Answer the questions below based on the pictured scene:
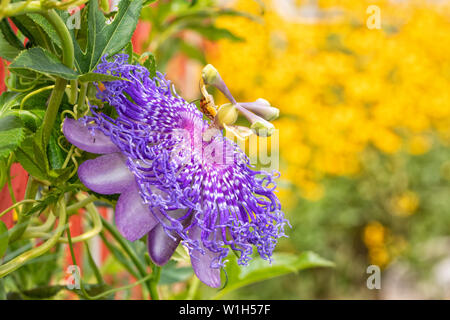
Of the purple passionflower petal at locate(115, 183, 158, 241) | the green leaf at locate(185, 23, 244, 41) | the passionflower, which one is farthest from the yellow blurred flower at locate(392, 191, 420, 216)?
the purple passionflower petal at locate(115, 183, 158, 241)

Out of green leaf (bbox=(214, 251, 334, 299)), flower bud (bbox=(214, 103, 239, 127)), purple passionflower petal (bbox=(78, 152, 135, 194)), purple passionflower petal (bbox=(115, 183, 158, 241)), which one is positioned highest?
flower bud (bbox=(214, 103, 239, 127))

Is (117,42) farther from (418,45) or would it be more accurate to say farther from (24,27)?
(418,45)

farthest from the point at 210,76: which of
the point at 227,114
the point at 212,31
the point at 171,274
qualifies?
the point at 212,31

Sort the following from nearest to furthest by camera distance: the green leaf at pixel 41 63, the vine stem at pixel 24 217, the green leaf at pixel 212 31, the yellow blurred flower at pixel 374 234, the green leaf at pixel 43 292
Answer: the green leaf at pixel 41 63
the vine stem at pixel 24 217
the green leaf at pixel 43 292
the green leaf at pixel 212 31
the yellow blurred flower at pixel 374 234

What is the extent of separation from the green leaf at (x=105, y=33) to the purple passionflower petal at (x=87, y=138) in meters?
0.05

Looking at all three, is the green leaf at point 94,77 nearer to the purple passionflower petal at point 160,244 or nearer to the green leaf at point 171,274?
the purple passionflower petal at point 160,244

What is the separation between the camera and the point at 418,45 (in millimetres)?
2559

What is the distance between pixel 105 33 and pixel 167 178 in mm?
134

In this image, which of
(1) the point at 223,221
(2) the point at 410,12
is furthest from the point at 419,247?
(1) the point at 223,221

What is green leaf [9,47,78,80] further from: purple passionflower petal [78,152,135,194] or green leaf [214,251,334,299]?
green leaf [214,251,334,299]

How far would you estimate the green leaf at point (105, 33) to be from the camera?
0.44 metres

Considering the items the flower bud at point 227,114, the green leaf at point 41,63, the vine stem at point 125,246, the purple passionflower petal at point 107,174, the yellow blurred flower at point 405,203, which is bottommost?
the yellow blurred flower at point 405,203

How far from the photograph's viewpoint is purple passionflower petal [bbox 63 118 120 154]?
1.38 feet

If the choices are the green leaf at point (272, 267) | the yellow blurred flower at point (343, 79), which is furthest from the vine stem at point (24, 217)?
the yellow blurred flower at point (343, 79)
